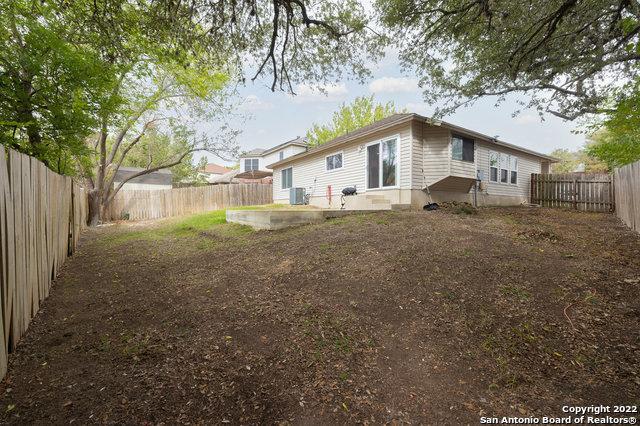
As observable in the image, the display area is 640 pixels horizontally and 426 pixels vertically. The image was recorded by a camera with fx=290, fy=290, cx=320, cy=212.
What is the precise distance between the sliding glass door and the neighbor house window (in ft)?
22.1

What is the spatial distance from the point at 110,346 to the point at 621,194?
11431mm

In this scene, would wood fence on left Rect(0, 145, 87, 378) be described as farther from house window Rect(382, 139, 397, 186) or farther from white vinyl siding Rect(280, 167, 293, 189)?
white vinyl siding Rect(280, 167, 293, 189)

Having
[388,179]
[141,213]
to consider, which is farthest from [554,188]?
[141,213]

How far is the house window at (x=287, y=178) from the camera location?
17856 millimetres

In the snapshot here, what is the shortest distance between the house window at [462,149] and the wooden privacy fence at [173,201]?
12.8 meters

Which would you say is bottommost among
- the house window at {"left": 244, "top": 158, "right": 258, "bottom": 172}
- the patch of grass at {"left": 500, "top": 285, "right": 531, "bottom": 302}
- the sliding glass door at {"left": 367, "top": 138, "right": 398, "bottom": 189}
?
the patch of grass at {"left": 500, "top": 285, "right": 531, "bottom": 302}

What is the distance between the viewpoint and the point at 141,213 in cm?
1831

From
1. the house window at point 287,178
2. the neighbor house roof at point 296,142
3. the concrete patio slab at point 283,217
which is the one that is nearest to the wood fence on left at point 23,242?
the concrete patio slab at point 283,217

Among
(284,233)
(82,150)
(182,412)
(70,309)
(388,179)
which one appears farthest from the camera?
(388,179)

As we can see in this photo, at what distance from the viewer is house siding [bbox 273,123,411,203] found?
10.6m

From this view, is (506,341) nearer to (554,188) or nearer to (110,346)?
(110,346)

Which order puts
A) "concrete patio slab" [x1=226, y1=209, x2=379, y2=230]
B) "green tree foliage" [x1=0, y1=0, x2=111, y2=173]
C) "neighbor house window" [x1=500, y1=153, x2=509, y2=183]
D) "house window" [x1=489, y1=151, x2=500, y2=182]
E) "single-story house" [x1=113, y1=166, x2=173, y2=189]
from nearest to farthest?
"green tree foliage" [x1=0, y1=0, x2=111, y2=173] → "concrete patio slab" [x1=226, y1=209, x2=379, y2=230] → "house window" [x1=489, y1=151, x2=500, y2=182] → "neighbor house window" [x1=500, y1=153, x2=509, y2=183] → "single-story house" [x1=113, y1=166, x2=173, y2=189]

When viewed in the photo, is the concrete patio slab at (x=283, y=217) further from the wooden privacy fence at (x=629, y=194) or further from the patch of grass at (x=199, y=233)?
the wooden privacy fence at (x=629, y=194)

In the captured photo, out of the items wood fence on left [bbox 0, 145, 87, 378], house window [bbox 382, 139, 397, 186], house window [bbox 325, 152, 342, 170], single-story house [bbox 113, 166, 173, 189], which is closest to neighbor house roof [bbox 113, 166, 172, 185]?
single-story house [bbox 113, 166, 173, 189]
